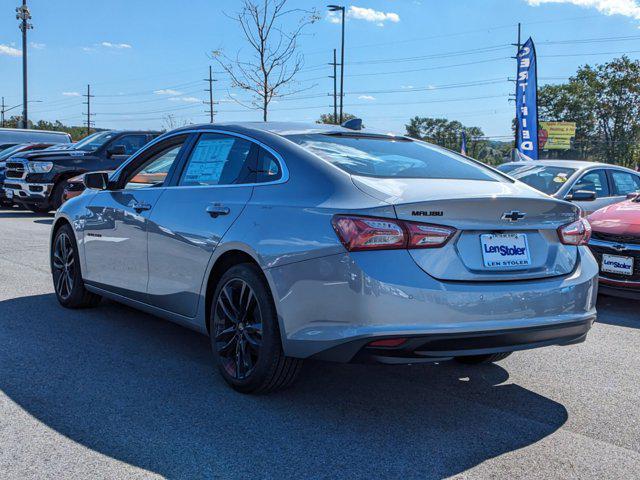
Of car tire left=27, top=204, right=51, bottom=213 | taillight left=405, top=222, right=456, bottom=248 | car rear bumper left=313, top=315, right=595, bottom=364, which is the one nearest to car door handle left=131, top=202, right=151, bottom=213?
car rear bumper left=313, top=315, right=595, bottom=364

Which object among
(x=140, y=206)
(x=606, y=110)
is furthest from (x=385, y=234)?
(x=606, y=110)

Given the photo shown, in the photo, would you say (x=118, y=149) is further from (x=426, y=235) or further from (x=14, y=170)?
(x=426, y=235)

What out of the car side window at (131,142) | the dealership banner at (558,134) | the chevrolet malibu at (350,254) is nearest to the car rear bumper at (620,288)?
the chevrolet malibu at (350,254)

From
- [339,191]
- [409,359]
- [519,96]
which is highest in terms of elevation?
[519,96]

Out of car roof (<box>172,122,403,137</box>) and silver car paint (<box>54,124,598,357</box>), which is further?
car roof (<box>172,122,403,137</box>)

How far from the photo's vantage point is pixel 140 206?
498cm

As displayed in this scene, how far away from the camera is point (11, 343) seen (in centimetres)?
496

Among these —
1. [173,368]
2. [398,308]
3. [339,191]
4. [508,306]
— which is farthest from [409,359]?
[173,368]

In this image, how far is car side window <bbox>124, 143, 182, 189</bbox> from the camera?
201 inches

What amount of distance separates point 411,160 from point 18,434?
102 inches

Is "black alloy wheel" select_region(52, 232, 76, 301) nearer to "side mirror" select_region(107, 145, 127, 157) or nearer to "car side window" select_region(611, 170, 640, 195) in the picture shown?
"car side window" select_region(611, 170, 640, 195)

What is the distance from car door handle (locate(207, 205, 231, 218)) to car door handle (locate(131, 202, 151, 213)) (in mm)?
809

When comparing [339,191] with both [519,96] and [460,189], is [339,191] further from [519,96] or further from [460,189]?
[519,96]

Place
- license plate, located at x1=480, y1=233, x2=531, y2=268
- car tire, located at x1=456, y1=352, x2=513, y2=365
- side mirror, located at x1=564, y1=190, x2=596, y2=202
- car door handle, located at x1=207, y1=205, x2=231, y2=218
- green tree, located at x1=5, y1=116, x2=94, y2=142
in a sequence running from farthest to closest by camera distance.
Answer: green tree, located at x1=5, y1=116, x2=94, y2=142, side mirror, located at x1=564, y1=190, x2=596, y2=202, car tire, located at x1=456, y1=352, x2=513, y2=365, car door handle, located at x1=207, y1=205, x2=231, y2=218, license plate, located at x1=480, y1=233, x2=531, y2=268
